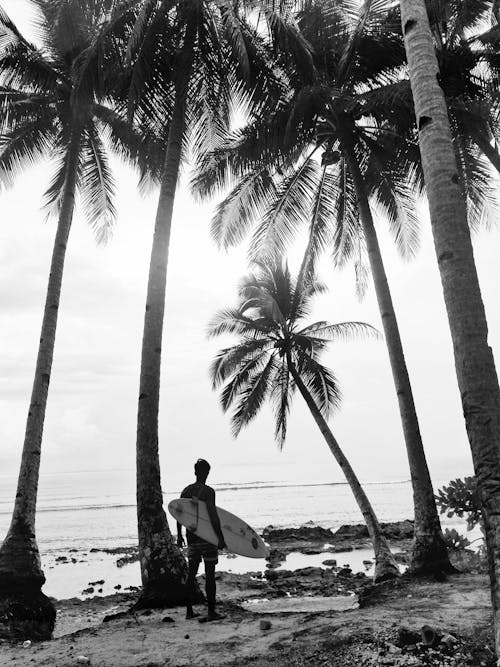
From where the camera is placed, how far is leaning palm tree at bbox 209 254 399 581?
59.6ft

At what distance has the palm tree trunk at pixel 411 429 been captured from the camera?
9.07 meters

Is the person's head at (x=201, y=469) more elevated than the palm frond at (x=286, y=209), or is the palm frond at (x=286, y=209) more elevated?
the palm frond at (x=286, y=209)

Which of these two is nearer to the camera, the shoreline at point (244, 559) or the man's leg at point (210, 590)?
the man's leg at point (210, 590)

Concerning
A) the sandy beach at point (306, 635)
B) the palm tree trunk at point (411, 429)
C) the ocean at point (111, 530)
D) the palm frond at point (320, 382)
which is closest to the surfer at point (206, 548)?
the sandy beach at point (306, 635)

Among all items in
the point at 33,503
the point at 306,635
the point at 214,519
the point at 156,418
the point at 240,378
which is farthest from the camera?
the point at 240,378

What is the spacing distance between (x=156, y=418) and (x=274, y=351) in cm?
1053

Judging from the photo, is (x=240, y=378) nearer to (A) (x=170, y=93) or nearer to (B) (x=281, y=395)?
(B) (x=281, y=395)

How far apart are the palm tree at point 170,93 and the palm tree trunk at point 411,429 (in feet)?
9.32

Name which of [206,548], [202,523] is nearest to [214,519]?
[202,523]

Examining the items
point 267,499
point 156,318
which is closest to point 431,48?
point 156,318

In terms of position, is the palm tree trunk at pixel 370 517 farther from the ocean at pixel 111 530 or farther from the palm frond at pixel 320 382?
the ocean at pixel 111 530

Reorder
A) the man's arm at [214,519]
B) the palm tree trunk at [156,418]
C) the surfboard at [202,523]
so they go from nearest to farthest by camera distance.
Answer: the surfboard at [202,523] → the man's arm at [214,519] → the palm tree trunk at [156,418]

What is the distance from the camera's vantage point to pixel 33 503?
9547 mm

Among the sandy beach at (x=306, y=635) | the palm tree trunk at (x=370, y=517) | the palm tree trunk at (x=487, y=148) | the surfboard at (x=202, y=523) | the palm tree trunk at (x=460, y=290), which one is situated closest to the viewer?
the palm tree trunk at (x=460, y=290)
